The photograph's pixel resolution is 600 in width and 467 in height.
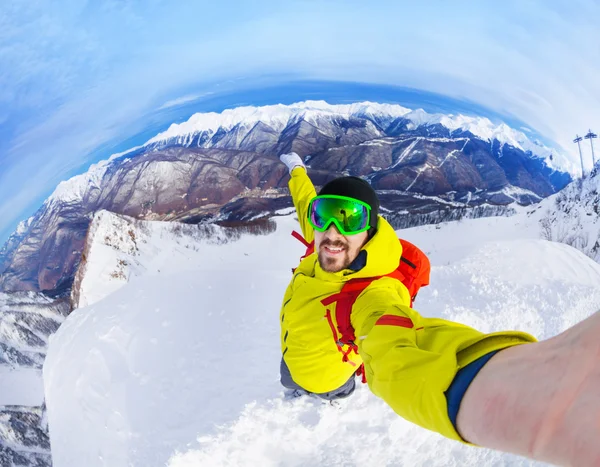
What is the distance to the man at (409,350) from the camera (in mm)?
762

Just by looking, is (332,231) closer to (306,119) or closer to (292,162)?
(292,162)

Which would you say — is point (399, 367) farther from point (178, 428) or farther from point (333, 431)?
point (178, 428)

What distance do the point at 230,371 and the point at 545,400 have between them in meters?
5.46

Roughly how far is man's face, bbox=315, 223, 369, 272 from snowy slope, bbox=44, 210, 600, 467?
323 centimetres

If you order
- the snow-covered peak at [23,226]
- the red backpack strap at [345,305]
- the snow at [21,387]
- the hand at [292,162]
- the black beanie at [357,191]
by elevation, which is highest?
the hand at [292,162]

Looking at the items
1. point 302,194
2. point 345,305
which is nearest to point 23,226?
point 302,194

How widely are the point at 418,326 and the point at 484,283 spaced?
791 centimetres

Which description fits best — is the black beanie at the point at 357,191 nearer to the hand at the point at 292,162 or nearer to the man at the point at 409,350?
the man at the point at 409,350

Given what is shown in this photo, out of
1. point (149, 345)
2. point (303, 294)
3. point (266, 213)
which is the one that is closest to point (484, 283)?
point (303, 294)

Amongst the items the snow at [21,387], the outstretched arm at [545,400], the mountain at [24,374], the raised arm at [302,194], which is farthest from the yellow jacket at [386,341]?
the snow at [21,387]

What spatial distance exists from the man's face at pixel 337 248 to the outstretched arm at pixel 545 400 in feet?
4.78

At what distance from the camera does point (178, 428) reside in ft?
15.3

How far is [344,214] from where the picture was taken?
8.36ft

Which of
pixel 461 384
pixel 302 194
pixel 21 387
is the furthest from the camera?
pixel 21 387
